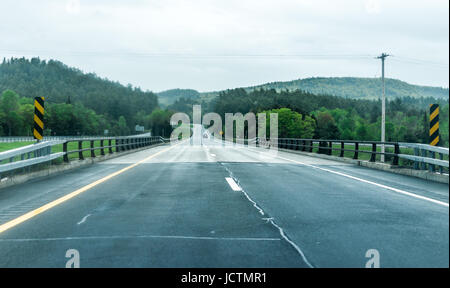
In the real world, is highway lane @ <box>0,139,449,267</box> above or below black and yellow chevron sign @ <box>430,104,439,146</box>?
below

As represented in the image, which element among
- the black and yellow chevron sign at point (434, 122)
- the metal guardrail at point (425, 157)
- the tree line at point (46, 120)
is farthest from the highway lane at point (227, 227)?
the tree line at point (46, 120)

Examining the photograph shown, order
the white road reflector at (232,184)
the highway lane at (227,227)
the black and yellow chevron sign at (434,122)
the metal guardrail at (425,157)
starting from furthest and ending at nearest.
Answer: the black and yellow chevron sign at (434,122), the metal guardrail at (425,157), the white road reflector at (232,184), the highway lane at (227,227)

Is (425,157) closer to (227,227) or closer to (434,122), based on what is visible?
(434,122)

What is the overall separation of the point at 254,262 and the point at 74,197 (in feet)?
19.3

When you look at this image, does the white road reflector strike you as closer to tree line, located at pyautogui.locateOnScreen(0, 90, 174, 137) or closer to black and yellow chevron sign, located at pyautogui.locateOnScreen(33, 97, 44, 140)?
black and yellow chevron sign, located at pyautogui.locateOnScreen(33, 97, 44, 140)

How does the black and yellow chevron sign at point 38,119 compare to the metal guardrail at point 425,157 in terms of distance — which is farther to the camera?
the black and yellow chevron sign at point 38,119

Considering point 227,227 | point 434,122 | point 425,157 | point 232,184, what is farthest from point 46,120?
point 227,227

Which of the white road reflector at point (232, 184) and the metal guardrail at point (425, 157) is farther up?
the metal guardrail at point (425, 157)

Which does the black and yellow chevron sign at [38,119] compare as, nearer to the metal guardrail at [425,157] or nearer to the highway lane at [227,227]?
the highway lane at [227,227]

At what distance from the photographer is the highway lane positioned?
465 cm

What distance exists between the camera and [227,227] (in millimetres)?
6285

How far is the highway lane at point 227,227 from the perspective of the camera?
4.65 m

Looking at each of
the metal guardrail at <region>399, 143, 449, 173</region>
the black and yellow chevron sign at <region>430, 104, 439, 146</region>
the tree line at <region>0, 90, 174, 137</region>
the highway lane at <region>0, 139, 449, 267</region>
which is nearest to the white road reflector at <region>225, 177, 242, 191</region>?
the highway lane at <region>0, 139, 449, 267</region>

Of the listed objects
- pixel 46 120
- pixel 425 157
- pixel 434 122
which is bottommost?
pixel 425 157
